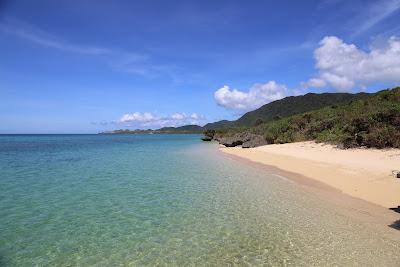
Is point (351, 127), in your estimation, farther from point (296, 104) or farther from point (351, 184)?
point (296, 104)

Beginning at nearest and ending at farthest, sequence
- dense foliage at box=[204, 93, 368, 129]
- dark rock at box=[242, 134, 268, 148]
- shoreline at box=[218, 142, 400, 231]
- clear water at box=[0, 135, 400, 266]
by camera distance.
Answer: clear water at box=[0, 135, 400, 266], shoreline at box=[218, 142, 400, 231], dark rock at box=[242, 134, 268, 148], dense foliage at box=[204, 93, 368, 129]

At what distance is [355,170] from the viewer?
17953 millimetres

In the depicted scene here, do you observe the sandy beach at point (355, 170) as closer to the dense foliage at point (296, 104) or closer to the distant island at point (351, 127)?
the distant island at point (351, 127)

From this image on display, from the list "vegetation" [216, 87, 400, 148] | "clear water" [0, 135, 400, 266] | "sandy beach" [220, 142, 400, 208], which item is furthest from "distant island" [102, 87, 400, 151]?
"clear water" [0, 135, 400, 266]

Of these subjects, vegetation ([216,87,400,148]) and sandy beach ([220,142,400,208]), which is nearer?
sandy beach ([220,142,400,208])

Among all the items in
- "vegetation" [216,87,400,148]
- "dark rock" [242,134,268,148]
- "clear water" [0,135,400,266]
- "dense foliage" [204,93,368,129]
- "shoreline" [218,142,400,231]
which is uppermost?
"dense foliage" [204,93,368,129]

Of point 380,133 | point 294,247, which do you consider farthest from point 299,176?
point 294,247

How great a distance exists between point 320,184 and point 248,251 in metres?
9.63

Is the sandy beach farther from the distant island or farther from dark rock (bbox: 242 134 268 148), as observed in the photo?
dark rock (bbox: 242 134 268 148)

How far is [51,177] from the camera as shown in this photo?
19.7 meters

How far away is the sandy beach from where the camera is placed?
13.2 metres

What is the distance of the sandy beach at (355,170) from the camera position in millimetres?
13227

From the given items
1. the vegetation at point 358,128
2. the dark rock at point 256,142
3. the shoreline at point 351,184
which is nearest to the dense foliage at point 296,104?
the dark rock at point 256,142

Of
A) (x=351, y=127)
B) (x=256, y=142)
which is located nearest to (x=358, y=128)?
(x=351, y=127)
